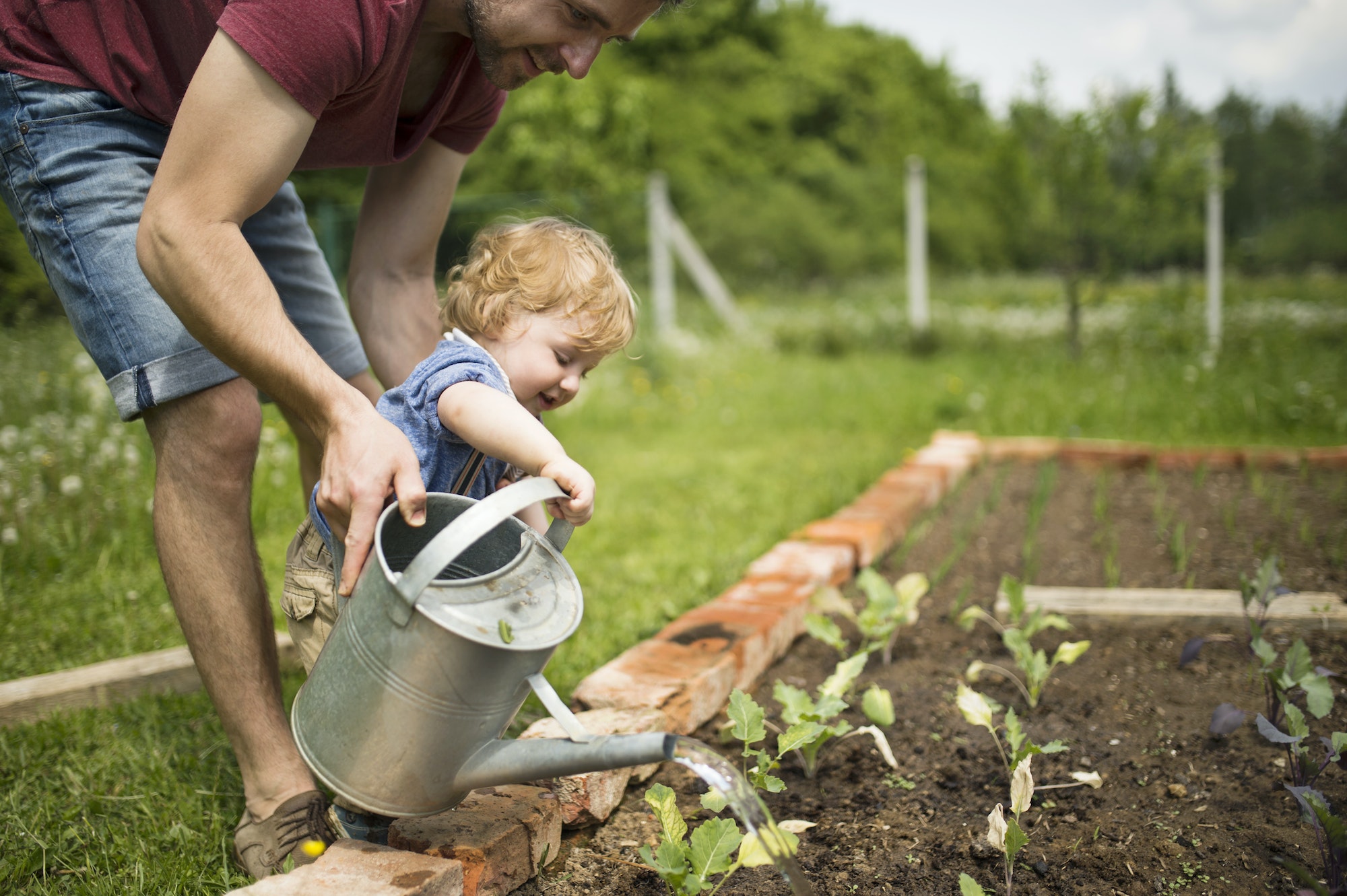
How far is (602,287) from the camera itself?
1.66 m

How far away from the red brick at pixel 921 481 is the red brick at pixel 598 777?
1.94 meters

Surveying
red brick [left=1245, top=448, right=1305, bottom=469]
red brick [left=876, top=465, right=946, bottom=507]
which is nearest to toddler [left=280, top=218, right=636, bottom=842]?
red brick [left=876, top=465, right=946, bottom=507]

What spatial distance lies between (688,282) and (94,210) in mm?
8976

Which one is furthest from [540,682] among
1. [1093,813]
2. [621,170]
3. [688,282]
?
[621,170]

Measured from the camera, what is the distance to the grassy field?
1.74m

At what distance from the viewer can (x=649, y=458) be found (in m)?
4.62

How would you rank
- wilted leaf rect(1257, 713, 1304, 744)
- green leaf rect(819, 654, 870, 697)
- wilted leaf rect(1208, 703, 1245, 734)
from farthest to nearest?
green leaf rect(819, 654, 870, 697), wilted leaf rect(1208, 703, 1245, 734), wilted leaf rect(1257, 713, 1304, 744)

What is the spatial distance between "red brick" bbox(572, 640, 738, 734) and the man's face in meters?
1.15

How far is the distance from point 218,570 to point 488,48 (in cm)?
100

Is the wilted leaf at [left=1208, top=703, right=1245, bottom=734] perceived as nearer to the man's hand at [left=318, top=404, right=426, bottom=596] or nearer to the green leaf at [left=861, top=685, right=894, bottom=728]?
the green leaf at [left=861, top=685, right=894, bottom=728]

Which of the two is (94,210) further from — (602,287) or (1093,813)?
(1093,813)

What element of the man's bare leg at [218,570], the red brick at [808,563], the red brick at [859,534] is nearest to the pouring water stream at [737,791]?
the man's bare leg at [218,570]

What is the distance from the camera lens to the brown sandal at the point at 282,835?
4.83ft

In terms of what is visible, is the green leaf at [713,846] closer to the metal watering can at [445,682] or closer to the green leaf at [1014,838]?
the metal watering can at [445,682]
